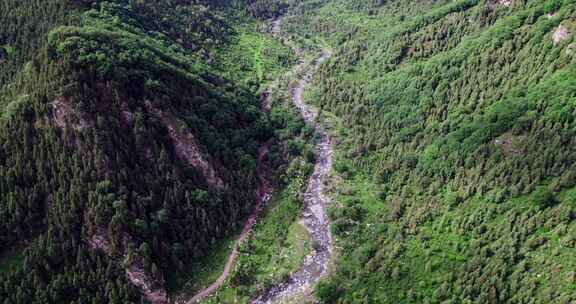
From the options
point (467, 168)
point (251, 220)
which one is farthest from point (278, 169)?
point (467, 168)

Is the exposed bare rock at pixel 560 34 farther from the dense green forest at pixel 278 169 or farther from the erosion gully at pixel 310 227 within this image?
the erosion gully at pixel 310 227

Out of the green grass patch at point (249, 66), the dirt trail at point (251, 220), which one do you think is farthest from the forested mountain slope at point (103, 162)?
the green grass patch at point (249, 66)

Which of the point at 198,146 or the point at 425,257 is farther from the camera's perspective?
the point at 198,146

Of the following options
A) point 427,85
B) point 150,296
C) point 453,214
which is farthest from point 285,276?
point 427,85

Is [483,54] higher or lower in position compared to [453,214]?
higher

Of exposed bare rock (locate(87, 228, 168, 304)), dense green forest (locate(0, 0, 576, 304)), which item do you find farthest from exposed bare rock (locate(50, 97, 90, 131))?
exposed bare rock (locate(87, 228, 168, 304))

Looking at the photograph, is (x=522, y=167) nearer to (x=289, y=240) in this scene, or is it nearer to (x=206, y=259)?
(x=289, y=240)

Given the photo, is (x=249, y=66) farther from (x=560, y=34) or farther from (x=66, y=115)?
(x=560, y=34)
